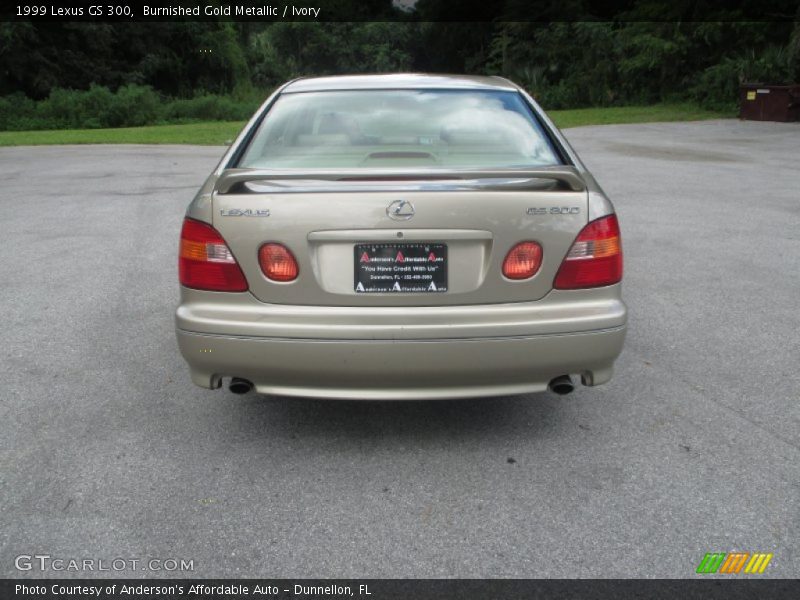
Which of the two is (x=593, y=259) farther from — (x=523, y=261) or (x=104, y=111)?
(x=104, y=111)

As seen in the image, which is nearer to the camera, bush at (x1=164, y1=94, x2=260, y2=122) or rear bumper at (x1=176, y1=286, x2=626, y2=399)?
rear bumper at (x1=176, y1=286, x2=626, y2=399)

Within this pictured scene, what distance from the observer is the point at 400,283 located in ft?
10.3

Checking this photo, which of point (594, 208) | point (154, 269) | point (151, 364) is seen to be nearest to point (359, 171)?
point (594, 208)

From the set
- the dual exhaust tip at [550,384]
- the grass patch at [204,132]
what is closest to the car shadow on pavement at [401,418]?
the dual exhaust tip at [550,384]

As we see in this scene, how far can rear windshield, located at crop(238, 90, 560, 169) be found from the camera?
3826 millimetres

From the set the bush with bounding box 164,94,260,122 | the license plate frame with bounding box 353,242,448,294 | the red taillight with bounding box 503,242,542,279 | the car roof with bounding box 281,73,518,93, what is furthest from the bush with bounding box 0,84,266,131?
the red taillight with bounding box 503,242,542,279

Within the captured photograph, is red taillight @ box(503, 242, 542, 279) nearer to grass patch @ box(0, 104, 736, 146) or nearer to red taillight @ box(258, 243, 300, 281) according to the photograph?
red taillight @ box(258, 243, 300, 281)

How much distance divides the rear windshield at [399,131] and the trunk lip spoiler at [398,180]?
404 mm

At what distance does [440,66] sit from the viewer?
68000 mm

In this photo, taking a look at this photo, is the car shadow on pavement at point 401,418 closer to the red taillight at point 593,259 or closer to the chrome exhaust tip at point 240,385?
the chrome exhaust tip at point 240,385
